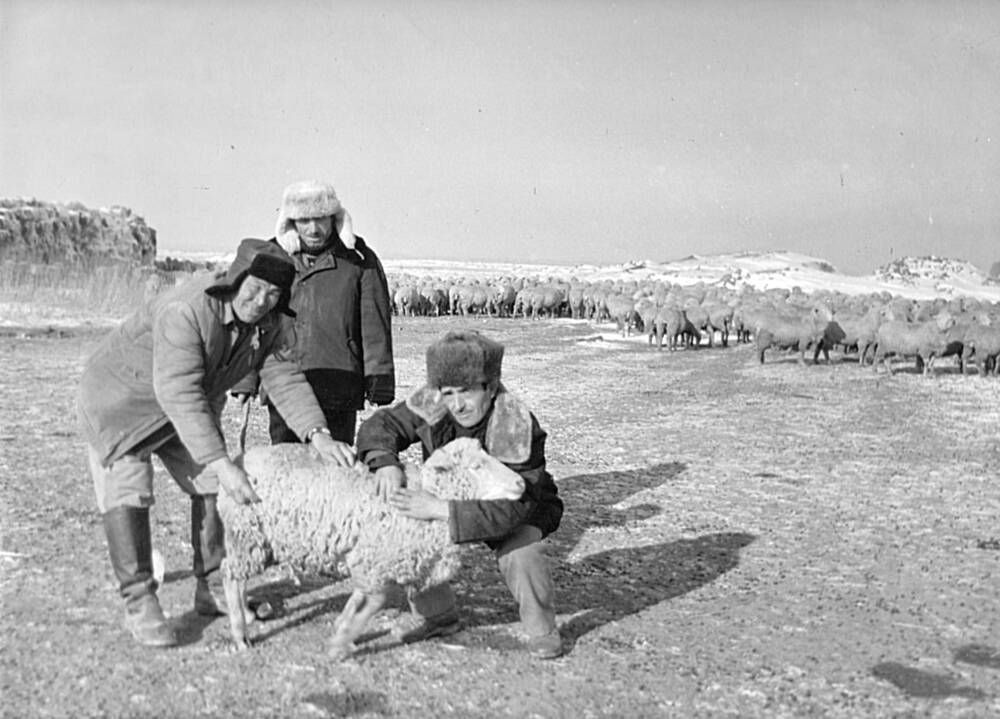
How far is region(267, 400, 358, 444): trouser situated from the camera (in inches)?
187

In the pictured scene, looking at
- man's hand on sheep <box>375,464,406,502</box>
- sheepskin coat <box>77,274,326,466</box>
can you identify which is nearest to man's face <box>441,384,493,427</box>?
man's hand on sheep <box>375,464,406,502</box>

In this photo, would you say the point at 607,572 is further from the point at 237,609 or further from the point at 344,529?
the point at 237,609

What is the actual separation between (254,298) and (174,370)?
1.37 ft

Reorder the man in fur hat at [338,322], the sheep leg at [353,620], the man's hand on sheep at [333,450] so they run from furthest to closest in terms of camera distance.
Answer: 1. the man in fur hat at [338,322]
2. the man's hand on sheep at [333,450]
3. the sheep leg at [353,620]

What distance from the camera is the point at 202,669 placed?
3.74 m

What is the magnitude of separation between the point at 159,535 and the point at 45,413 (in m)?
4.97

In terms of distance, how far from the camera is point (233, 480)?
378 centimetres

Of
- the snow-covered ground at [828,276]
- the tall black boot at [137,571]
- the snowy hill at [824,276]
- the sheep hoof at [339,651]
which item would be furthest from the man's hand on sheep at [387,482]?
the snow-covered ground at [828,276]

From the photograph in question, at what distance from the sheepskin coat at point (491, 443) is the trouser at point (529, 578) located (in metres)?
0.06

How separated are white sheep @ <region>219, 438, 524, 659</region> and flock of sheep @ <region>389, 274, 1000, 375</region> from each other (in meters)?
14.8

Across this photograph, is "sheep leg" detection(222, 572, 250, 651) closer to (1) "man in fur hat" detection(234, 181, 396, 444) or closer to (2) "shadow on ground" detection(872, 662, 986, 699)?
(1) "man in fur hat" detection(234, 181, 396, 444)

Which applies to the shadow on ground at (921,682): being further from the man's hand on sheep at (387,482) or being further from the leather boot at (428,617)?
the man's hand on sheep at (387,482)

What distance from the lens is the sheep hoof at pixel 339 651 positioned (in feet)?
12.8

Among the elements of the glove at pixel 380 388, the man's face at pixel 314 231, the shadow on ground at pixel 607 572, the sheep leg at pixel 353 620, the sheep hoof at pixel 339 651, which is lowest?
the shadow on ground at pixel 607 572
